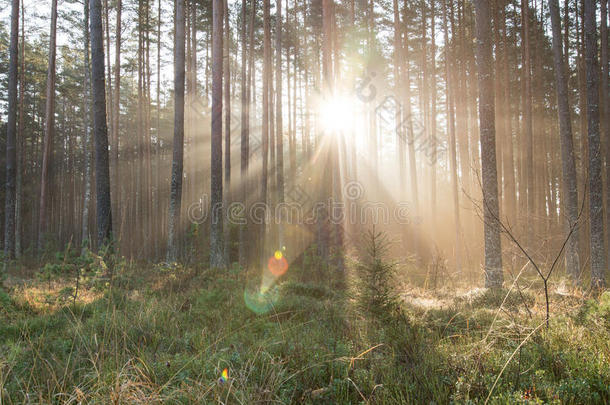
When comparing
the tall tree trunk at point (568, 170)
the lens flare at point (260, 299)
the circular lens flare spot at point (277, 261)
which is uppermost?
the tall tree trunk at point (568, 170)

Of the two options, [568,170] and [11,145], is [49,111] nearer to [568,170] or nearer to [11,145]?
[11,145]

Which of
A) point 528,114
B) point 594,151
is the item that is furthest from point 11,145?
point 528,114

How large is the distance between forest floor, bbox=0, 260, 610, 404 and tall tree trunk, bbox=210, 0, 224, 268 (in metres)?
5.21

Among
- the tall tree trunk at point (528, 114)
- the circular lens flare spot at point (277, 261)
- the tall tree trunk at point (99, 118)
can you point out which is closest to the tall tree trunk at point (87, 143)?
the tall tree trunk at point (99, 118)

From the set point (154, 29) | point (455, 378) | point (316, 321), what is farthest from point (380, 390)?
point (154, 29)

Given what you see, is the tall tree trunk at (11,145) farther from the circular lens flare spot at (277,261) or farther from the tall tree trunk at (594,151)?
the tall tree trunk at (594,151)

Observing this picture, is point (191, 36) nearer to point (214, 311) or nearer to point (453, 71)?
point (453, 71)

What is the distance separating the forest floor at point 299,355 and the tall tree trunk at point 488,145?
2232 mm

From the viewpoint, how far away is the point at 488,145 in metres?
7.80

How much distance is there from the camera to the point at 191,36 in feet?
Answer: 70.8

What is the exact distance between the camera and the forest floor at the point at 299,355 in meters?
2.31

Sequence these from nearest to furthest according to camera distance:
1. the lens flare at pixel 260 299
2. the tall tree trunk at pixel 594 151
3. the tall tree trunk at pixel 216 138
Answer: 1. the lens flare at pixel 260 299
2. the tall tree trunk at pixel 594 151
3. the tall tree trunk at pixel 216 138

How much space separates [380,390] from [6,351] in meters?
3.57

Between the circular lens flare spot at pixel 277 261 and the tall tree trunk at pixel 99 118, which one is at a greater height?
the tall tree trunk at pixel 99 118
